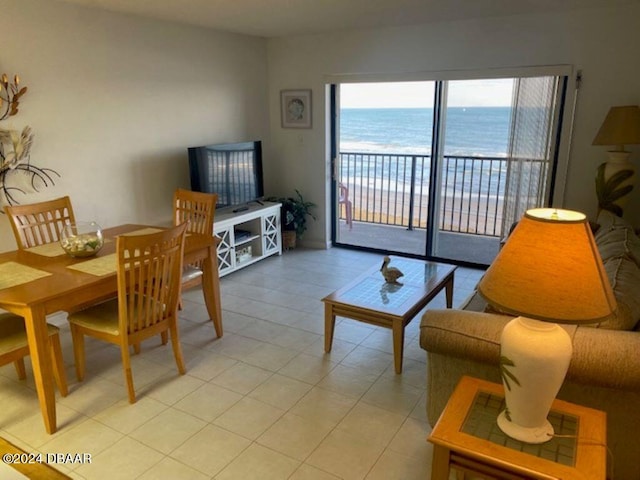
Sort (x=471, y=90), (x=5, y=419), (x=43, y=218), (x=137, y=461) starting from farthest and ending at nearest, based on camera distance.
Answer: (x=471, y=90), (x=43, y=218), (x=5, y=419), (x=137, y=461)

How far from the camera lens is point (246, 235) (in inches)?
180

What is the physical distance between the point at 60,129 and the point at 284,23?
6.73ft

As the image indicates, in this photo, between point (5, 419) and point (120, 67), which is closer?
point (5, 419)

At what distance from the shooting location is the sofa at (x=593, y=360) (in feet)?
5.20

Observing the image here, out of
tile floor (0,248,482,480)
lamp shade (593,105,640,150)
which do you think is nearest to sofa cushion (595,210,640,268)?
lamp shade (593,105,640,150)

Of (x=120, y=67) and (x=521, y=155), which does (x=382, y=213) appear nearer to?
(x=521, y=155)

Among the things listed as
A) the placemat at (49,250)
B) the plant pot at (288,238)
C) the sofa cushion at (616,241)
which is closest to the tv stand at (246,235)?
the plant pot at (288,238)

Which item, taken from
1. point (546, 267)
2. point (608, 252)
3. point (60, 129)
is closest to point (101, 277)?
point (60, 129)

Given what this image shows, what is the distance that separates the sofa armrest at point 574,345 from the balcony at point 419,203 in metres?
2.97

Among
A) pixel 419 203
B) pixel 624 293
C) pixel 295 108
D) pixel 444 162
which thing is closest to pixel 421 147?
pixel 419 203

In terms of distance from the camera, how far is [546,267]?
1.30 metres

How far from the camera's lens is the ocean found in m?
4.59

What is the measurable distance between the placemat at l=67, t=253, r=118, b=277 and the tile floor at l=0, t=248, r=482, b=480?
688 mm

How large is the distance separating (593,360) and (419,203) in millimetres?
4490
